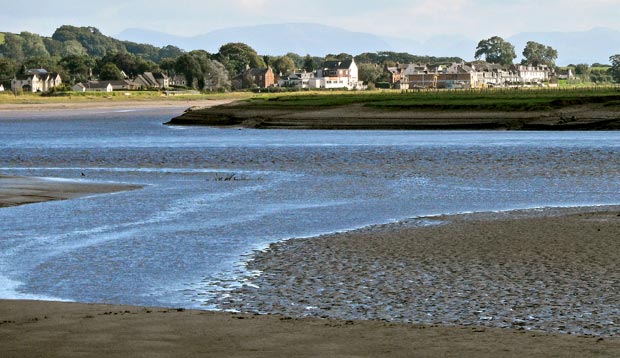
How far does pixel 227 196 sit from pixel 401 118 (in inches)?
2232

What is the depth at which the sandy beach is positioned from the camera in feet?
38.9

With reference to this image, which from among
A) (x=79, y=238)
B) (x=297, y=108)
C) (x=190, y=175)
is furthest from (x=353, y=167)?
(x=297, y=108)

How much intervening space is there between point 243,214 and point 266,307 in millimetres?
13272

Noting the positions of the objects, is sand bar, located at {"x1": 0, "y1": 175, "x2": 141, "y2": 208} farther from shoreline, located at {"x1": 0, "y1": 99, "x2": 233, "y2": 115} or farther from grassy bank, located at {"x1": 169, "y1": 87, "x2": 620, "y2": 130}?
shoreline, located at {"x1": 0, "y1": 99, "x2": 233, "y2": 115}

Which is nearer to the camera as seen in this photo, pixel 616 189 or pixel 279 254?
pixel 279 254

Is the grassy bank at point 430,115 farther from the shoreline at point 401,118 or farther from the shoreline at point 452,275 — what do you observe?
the shoreline at point 452,275

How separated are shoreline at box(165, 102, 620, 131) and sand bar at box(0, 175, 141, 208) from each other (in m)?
49.6

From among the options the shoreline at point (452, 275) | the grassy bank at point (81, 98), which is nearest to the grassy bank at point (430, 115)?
the shoreline at point (452, 275)

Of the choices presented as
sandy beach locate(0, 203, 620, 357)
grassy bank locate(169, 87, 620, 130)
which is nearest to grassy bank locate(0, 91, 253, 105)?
grassy bank locate(169, 87, 620, 130)

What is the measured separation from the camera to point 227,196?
33.8 metres

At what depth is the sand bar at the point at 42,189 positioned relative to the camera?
105 feet

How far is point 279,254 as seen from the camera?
2066 centimetres

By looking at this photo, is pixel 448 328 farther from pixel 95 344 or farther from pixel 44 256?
pixel 44 256

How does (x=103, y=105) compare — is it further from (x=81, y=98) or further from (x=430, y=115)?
(x=430, y=115)
